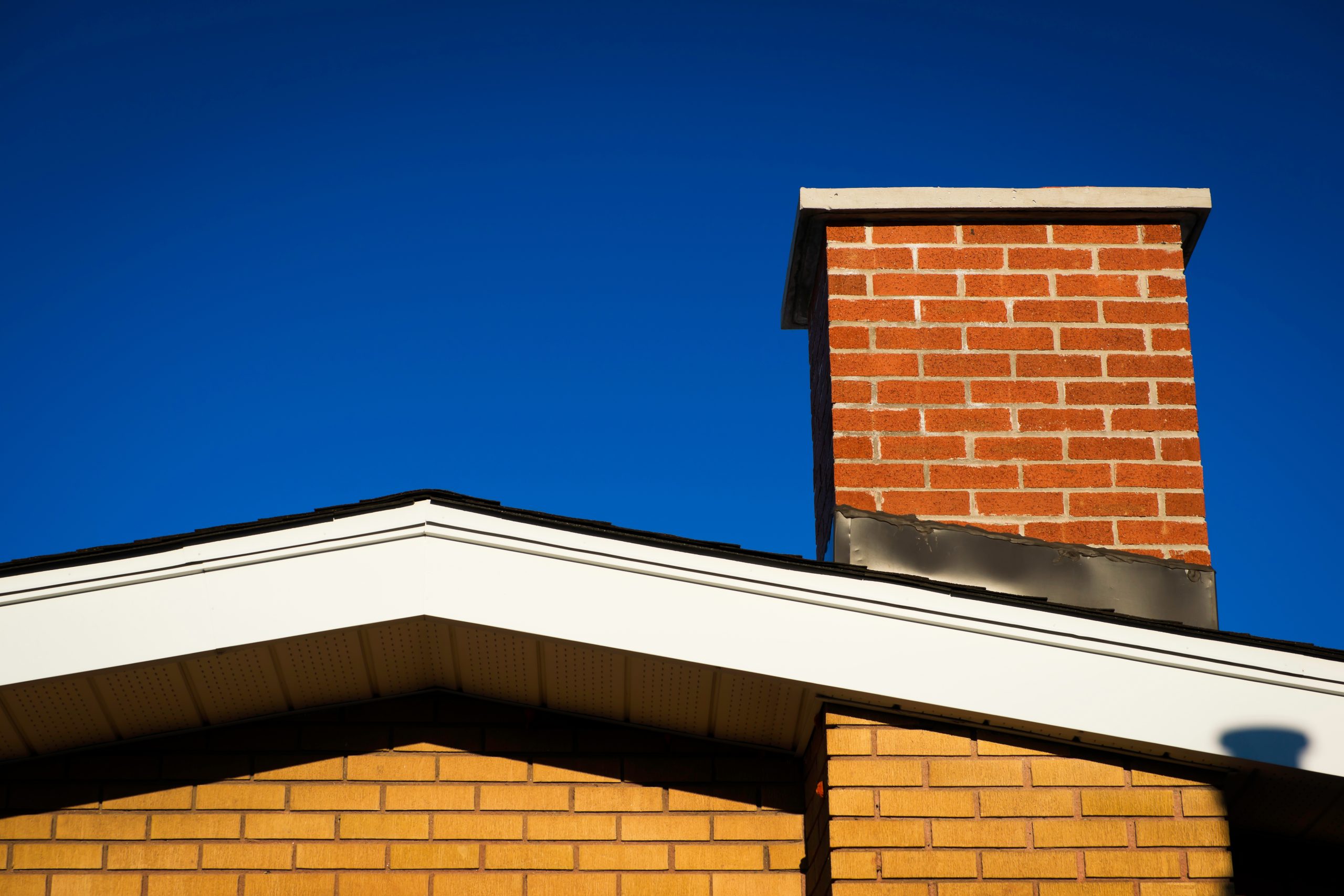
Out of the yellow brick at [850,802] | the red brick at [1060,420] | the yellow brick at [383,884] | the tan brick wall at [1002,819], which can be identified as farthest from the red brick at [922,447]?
the yellow brick at [383,884]

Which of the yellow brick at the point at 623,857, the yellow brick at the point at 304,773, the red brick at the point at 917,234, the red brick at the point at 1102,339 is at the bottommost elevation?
the yellow brick at the point at 623,857

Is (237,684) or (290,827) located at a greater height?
(237,684)

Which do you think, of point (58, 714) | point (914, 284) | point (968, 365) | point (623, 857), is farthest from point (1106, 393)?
point (58, 714)

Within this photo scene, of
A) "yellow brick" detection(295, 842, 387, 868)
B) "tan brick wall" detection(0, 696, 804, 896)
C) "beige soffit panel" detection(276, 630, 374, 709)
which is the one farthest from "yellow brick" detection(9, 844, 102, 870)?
"beige soffit panel" detection(276, 630, 374, 709)

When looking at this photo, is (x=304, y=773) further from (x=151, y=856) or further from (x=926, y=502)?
(x=926, y=502)

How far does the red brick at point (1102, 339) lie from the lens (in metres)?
5.37

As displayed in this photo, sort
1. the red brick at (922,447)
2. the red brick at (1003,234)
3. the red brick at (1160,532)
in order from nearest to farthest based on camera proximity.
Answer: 1. the red brick at (1160,532)
2. the red brick at (922,447)
3. the red brick at (1003,234)

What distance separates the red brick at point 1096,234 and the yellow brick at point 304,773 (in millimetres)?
3786

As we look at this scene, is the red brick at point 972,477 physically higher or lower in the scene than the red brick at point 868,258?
lower

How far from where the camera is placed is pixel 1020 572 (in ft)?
15.9

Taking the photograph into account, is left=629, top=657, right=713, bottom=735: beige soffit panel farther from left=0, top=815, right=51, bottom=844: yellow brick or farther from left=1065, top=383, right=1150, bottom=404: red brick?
left=0, top=815, right=51, bottom=844: yellow brick

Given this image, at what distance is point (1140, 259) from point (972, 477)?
4.40 feet

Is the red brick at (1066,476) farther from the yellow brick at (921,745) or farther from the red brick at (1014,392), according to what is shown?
the yellow brick at (921,745)

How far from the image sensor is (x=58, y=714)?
4445 mm
